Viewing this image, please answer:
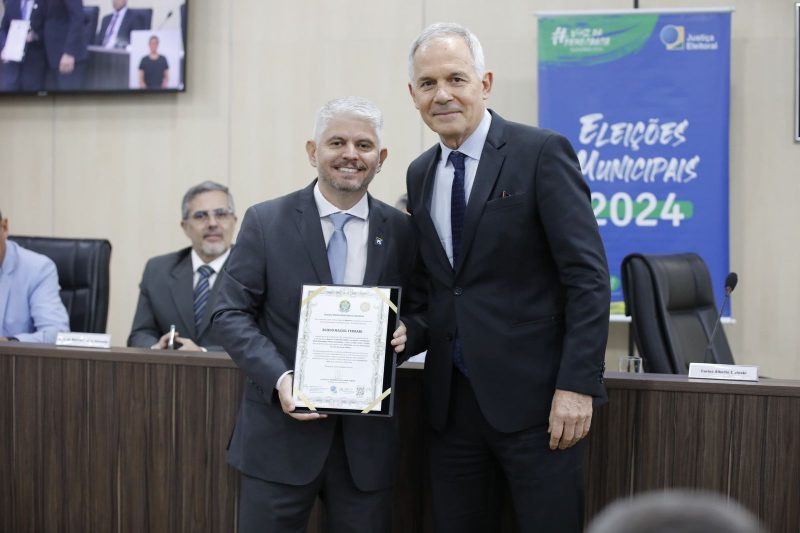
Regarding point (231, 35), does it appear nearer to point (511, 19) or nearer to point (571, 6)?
point (511, 19)

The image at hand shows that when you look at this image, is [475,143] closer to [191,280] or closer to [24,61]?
[191,280]

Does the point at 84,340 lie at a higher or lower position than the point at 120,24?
lower

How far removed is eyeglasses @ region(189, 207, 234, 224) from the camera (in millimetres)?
3482

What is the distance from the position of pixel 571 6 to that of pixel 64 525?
351 centimetres

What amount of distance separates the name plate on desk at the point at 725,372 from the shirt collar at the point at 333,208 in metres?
0.88

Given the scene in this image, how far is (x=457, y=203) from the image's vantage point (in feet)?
6.06

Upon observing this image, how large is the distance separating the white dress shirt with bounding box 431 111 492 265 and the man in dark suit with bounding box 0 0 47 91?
150 inches

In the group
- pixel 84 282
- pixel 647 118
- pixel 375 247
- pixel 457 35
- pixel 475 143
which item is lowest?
pixel 84 282

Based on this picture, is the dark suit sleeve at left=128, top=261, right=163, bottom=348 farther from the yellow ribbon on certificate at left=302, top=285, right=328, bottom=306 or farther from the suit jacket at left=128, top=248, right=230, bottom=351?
the yellow ribbon on certificate at left=302, top=285, right=328, bottom=306

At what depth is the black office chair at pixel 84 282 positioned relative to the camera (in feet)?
11.3

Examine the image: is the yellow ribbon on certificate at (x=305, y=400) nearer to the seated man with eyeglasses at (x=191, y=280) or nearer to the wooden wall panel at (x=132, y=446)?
the wooden wall panel at (x=132, y=446)

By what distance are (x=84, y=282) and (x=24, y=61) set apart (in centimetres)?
214

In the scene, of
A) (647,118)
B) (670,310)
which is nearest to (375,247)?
(670,310)

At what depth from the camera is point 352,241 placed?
1.93m
